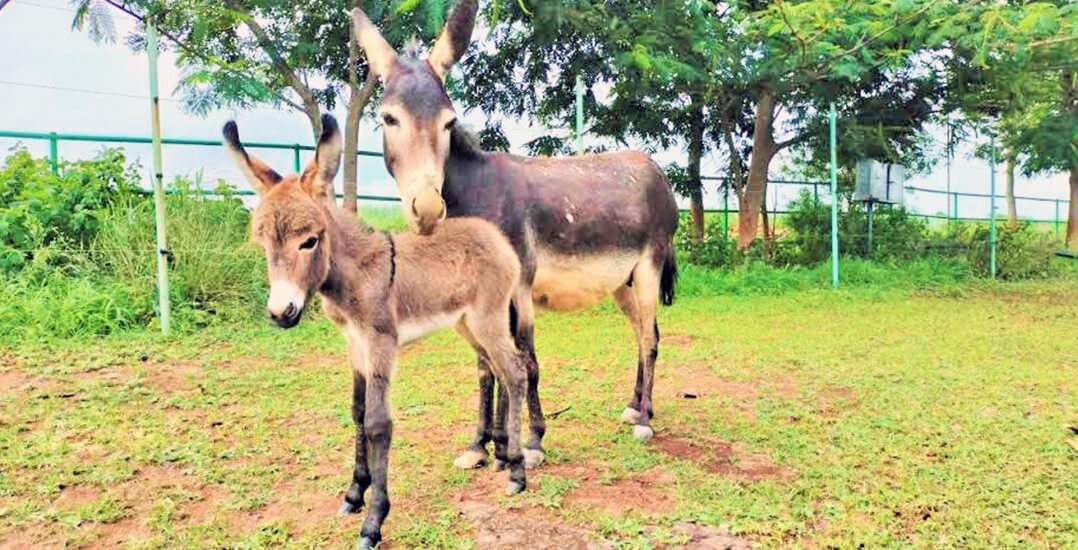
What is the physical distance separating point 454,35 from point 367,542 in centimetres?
265

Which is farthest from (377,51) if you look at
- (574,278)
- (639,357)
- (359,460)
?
(639,357)

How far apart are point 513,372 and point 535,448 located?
2.30 feet

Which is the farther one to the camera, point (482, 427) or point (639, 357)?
point (639, 357)

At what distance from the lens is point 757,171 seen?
14141mm

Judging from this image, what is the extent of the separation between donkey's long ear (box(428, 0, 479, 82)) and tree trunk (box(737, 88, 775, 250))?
10707 mm

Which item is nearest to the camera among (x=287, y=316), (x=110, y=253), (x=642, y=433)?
(x=287, y=316)

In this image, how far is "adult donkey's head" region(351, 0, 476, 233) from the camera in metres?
3.66

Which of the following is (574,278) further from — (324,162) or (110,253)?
(110,253)

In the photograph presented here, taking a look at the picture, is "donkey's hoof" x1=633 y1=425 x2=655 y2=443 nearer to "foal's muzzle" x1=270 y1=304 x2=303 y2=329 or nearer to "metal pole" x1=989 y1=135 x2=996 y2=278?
"foal's muzzle" x1=270 y1=304 x2=303 y2=329

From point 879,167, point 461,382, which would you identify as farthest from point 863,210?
point 461,382

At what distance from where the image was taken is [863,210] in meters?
14.5

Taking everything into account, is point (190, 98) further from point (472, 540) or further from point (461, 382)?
point (472, 540)

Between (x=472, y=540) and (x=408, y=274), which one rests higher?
(x=408, y=274)

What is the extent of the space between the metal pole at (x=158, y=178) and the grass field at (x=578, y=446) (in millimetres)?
449
